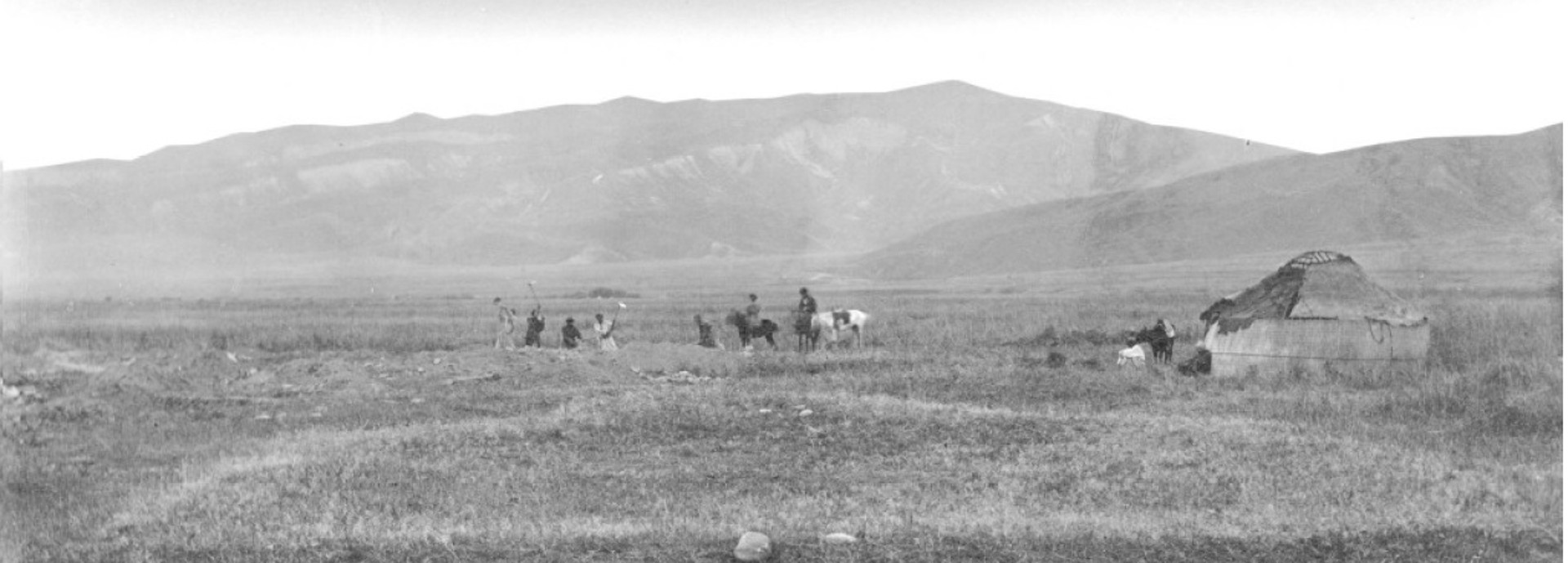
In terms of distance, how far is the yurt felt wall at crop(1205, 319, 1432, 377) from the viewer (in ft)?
73.9

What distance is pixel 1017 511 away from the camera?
443 inches

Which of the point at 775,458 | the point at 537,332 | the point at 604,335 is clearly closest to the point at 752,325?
the point at 604,335

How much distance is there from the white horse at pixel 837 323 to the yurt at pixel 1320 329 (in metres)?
8.62

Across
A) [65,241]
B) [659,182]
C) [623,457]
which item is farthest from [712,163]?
[623,457]

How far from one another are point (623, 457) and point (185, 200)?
11532cm

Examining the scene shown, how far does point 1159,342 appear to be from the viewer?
80.3ft

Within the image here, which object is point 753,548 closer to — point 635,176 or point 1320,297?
point 1320,297

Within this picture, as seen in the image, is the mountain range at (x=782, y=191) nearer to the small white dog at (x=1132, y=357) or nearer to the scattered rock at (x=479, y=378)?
the scattered rock at (x=479, y=378)

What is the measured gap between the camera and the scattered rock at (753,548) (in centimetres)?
969

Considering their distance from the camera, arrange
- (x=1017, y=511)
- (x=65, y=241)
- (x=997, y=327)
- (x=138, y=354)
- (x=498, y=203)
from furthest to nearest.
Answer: (x=498, y=203), (x=65, y=241), (x=997, y=327), (x=138, y=354), (x=1017, y=511)

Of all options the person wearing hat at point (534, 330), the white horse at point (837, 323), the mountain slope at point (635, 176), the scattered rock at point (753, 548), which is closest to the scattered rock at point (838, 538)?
the scattered rock at point (753, 548)

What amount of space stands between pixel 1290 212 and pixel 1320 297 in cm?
8154

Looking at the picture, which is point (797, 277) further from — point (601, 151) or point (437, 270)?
point (601, 151)

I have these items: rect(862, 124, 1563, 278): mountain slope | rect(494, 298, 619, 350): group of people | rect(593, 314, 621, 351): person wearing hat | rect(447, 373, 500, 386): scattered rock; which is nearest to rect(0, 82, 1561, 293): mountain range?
rect(862, 124, 1563, 278): mountain slope
